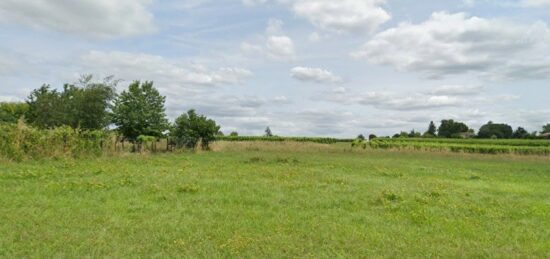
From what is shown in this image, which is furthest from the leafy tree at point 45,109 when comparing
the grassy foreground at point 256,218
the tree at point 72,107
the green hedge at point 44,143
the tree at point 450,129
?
the tree at point 450,129

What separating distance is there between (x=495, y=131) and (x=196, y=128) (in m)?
49.7

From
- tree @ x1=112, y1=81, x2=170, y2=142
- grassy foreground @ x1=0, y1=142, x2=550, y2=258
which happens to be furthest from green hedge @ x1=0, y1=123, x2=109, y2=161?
tree @ x1=112, y1=81, x2=170, y2=142

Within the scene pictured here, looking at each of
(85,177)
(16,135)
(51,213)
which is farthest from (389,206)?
(16,135)

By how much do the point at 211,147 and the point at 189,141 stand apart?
2.15 metres

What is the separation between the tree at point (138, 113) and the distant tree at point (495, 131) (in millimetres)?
48328

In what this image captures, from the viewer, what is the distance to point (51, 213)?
276 inches

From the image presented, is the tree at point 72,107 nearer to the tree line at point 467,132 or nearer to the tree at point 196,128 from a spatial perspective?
the tree at point 196,128

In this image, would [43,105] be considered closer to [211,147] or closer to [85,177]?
[211,147]

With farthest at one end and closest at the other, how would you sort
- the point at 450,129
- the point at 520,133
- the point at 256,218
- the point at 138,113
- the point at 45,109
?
the point at 450,129
the point at 520,133
the point at 45,109
the point at 138,113
the point at 256,218

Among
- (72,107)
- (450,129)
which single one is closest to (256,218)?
(72,107)

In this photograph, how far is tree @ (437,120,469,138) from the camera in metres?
69.1

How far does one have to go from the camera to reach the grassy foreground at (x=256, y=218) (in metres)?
5.56

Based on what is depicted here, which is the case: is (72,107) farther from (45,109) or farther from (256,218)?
(256,218)

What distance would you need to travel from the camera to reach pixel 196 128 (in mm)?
30562
